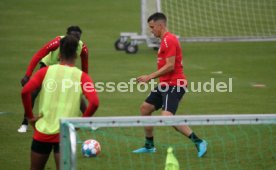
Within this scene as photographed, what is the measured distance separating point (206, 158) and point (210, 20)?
16.2 meters

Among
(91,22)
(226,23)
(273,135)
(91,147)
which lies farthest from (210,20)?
(91,147)

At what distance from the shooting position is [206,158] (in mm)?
11211

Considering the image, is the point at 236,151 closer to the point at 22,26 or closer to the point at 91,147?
the point at 91,147

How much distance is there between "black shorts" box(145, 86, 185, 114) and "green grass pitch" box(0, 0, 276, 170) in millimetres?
783

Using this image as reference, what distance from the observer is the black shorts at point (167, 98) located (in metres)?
11.2

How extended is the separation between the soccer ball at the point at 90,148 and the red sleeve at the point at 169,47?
1.73 meters

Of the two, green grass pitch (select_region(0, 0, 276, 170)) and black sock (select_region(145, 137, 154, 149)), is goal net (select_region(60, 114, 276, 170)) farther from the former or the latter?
black sock (select_region(145, 137, 154, 149))

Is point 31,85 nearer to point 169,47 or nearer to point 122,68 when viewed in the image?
point 169,47

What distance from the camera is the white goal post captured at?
25.2 metres

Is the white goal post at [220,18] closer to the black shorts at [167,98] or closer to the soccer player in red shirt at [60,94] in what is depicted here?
the black shorts at [167,98]

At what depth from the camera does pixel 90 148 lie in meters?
11.1

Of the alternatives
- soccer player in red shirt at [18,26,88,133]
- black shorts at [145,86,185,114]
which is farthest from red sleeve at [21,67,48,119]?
black shorts at [145,86,185,114]

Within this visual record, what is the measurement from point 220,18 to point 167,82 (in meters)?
16.1

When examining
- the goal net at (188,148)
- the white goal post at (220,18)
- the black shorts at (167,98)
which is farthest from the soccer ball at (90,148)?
the white goal post at (220,18)
